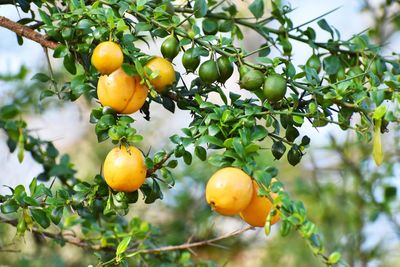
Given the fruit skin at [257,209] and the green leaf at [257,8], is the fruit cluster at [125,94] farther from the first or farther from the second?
the green leaf at [257,8]

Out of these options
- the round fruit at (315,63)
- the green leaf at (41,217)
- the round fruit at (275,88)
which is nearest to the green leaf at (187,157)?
the round fruit at (275,88)

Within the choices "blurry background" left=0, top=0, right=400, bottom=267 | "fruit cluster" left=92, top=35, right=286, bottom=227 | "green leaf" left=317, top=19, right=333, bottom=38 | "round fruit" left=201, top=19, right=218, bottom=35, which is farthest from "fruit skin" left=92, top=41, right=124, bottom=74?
"blurry background" left=0, top=0, right=400, bottom=267

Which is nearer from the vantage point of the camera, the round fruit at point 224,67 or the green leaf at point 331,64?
the round fruit at point 224,67

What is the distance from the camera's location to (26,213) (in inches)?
38.3

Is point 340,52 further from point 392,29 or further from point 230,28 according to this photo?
point 392,29

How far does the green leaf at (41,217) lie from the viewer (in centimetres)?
95

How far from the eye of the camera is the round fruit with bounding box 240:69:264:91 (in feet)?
2.76

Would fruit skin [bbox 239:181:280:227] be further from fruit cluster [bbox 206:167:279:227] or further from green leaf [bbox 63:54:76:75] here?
green leaf [bbox 63:54:76:75]

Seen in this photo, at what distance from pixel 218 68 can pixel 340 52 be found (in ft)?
1.31

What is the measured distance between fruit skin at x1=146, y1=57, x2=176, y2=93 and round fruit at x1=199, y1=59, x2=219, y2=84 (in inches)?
1.5

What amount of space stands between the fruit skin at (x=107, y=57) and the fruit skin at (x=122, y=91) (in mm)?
18

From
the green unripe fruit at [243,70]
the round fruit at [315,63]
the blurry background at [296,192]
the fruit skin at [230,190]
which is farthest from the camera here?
the blurry background at [296,192]

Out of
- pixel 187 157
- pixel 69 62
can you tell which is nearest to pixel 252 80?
pixel 187 157

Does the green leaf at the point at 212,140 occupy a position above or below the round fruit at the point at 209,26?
above
